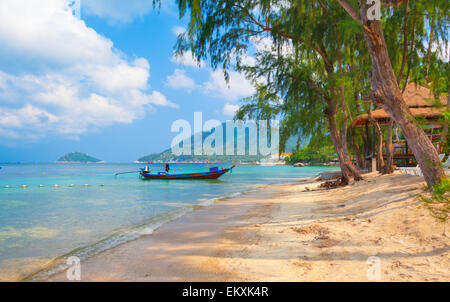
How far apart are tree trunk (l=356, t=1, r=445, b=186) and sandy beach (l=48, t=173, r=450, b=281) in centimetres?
75

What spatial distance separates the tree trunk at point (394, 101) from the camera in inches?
189

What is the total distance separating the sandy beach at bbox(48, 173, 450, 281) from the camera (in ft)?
9.74

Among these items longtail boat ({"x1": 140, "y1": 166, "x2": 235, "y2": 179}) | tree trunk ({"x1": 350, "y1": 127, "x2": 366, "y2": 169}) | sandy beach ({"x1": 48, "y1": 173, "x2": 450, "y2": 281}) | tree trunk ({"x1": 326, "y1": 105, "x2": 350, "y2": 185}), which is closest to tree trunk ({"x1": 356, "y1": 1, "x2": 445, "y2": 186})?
sandy beach ({"x1": 48, "y1": 173, "x2": 450, "y2": 281})

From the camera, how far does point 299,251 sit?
3709 millimetres

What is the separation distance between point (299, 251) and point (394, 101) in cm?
312

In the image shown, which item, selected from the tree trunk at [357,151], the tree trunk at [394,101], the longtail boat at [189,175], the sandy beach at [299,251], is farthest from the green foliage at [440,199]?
the longtail boat at [189,175]

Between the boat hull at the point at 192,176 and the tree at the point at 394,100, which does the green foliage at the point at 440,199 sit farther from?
the boat hull at the point at 192,176

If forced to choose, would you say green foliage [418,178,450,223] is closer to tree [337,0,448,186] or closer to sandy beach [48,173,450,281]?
sandy beach [48,173,450,281]

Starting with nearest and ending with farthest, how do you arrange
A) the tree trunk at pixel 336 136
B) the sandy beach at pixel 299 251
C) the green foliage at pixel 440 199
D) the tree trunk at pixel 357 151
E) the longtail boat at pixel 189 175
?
the sandy beach at pixel 299 251, the green foliage at pixel 440 199, the tree trunk at pixel 336 136, the tree trunk at pixel 357 151, the longtail boat at pixel 189 175

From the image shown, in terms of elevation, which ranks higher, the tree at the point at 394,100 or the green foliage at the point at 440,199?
the tree at the point at 394,100

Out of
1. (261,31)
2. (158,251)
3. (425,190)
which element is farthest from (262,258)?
(261,31)

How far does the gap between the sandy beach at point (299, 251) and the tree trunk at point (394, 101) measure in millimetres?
745

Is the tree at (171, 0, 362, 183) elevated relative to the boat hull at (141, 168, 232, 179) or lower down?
elevated

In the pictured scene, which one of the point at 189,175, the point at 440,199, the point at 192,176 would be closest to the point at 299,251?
the point at 440,199
